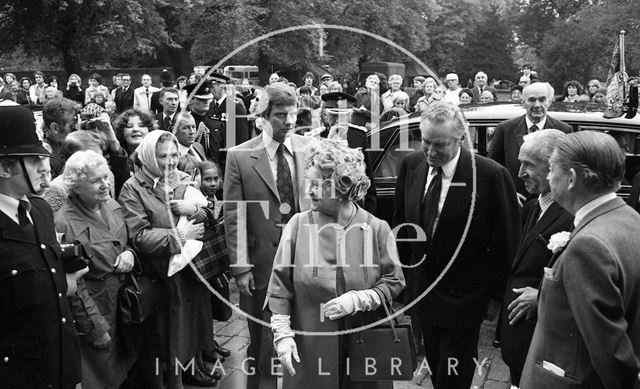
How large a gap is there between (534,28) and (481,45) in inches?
329

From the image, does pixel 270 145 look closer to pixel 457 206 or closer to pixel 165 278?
pixel 165 278

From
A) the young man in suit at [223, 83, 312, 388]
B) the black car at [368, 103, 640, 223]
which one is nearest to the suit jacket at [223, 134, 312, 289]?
the young man in suit at [223, 83, 312, 388]

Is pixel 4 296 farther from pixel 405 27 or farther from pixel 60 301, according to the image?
pixel 405 27

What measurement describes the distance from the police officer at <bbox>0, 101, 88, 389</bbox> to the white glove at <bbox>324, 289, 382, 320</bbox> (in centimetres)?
128

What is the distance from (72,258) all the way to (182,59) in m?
35.0

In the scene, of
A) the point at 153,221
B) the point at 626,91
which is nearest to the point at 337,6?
the point at 626,91

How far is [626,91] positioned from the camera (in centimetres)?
582

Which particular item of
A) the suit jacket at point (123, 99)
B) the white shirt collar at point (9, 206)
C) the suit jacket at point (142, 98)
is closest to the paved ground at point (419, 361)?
the white shirt collar at point (9, 206)

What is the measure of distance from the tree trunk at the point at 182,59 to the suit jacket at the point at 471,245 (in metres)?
33.9

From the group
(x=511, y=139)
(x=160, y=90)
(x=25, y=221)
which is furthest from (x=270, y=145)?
(x=160, y=90)

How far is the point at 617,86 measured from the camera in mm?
5750

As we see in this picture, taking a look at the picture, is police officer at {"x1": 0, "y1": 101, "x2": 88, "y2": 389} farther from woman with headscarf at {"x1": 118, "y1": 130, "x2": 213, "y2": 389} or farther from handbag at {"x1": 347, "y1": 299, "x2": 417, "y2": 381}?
handbag at {"x1": 347, "y1": 299, "x2": 417, "y2": 381}

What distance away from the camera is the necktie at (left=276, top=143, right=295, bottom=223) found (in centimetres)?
426

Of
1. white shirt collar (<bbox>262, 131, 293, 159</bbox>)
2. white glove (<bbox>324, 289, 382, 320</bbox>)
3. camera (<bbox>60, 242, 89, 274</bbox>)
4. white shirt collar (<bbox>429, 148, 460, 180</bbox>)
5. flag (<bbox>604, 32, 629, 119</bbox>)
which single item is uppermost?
flag (<bbox>604, 32, 629, 119</bbox>)
